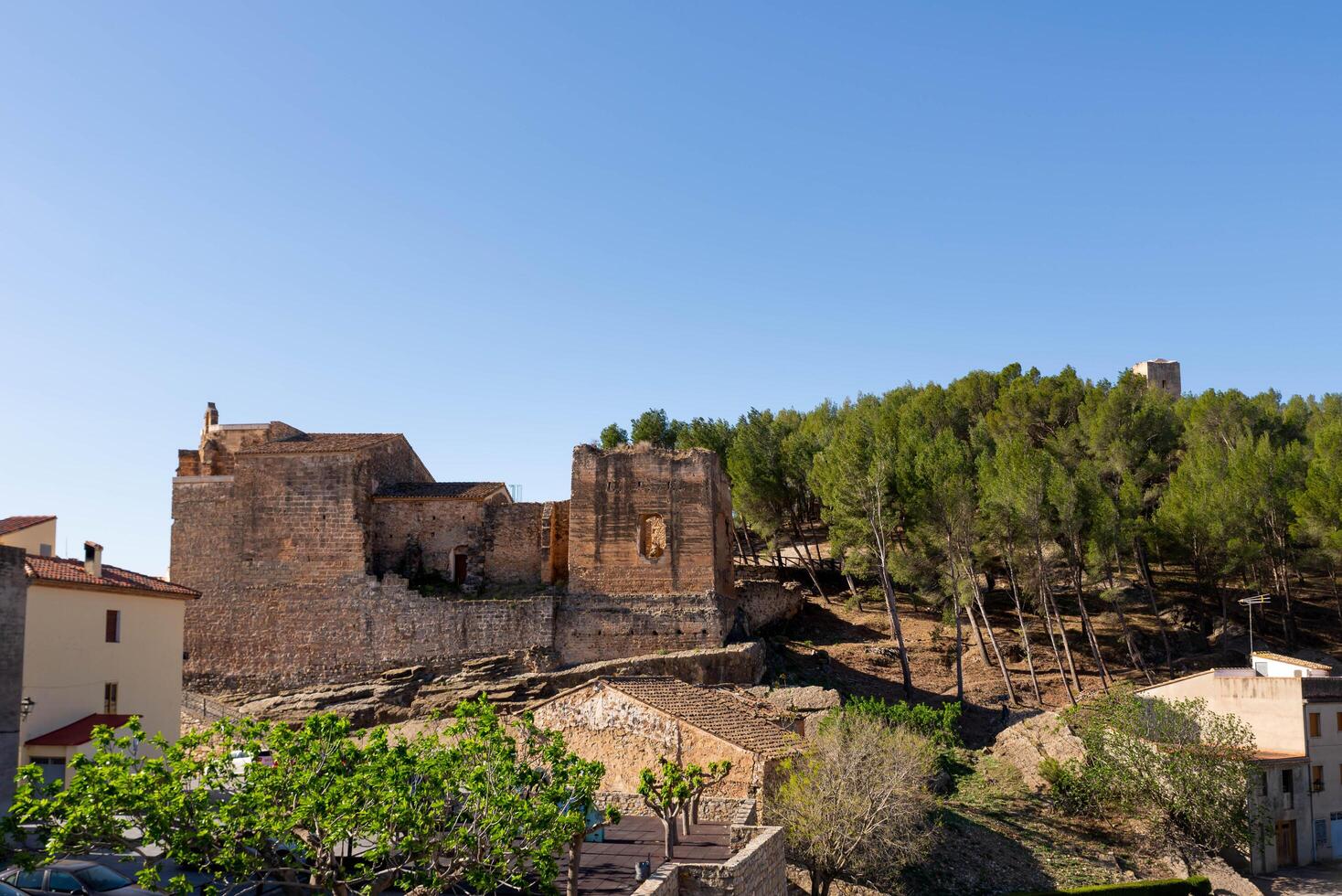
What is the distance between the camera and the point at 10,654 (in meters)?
17.5

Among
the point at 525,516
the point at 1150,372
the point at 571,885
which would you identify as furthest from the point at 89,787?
the point at 1150,372

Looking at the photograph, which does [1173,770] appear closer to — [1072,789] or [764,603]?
[1072,789]

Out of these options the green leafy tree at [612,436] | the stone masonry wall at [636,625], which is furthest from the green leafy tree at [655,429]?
the stone masonry wall at [636,625]

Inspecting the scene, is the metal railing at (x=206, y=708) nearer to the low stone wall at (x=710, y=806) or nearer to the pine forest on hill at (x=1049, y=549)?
the low stone wall at (x=710, y=806)

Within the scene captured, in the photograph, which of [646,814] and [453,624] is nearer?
[646,814]

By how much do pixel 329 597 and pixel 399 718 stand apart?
16.5 feet

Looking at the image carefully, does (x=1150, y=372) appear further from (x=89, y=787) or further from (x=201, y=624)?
(x=89, y=787)

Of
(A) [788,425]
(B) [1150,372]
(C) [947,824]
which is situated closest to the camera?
(C) [947,824]

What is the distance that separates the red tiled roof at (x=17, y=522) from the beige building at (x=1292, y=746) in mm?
28183

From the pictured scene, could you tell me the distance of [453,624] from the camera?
3156cm

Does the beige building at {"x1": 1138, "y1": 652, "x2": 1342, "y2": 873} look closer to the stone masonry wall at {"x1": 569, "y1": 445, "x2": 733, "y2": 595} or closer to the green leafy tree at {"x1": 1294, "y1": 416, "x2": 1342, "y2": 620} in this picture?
the green leafy tree at {"x1": 1294, "y1": 416, "x2": 1342, "y2": 620}

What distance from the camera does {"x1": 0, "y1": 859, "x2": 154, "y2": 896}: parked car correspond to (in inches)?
535

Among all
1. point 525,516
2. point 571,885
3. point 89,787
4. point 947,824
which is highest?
point 525,516

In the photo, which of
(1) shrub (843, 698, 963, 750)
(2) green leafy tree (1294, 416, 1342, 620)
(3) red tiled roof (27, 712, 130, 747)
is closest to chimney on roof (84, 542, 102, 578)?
(3) red tiled roof (27, 712, 130, 747)
